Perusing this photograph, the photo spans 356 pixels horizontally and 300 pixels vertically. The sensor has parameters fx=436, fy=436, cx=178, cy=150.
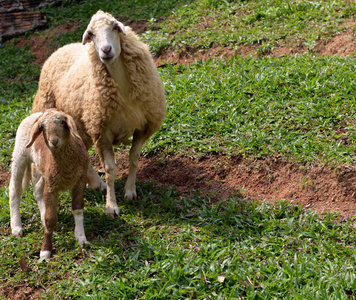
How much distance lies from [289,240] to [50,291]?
2.03 m

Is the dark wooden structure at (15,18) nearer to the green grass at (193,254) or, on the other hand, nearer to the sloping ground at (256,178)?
the sloping ground at (256,178)

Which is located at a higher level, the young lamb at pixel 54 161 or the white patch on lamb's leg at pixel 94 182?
the young lamb at pixel 54 161

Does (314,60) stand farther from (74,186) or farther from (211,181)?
(74,186)

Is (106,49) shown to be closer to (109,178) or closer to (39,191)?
(109,178)

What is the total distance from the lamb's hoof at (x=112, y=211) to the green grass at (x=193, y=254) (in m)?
0.07

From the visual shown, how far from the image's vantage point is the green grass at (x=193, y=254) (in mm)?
3279

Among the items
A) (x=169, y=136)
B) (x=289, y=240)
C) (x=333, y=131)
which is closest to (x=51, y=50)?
(x=169, y=136)

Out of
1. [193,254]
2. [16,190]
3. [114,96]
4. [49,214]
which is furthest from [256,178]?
[16,190]

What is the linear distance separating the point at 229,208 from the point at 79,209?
1411 mm

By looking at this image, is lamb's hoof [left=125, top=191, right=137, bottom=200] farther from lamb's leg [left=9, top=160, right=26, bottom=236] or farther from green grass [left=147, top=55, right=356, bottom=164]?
lamb's leg [left=9, top=160, right=26, bottom=236]

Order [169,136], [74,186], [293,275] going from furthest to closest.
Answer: [169,136]
[74,186]
[293,275]

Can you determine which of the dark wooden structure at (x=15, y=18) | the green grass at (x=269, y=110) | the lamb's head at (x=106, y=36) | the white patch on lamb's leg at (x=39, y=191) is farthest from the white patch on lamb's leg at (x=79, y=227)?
the dark wooden structure at (x=15, y=18)

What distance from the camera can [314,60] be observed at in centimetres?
601

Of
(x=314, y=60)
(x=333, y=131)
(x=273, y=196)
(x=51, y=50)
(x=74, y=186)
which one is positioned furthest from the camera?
(x=51, y=50)
